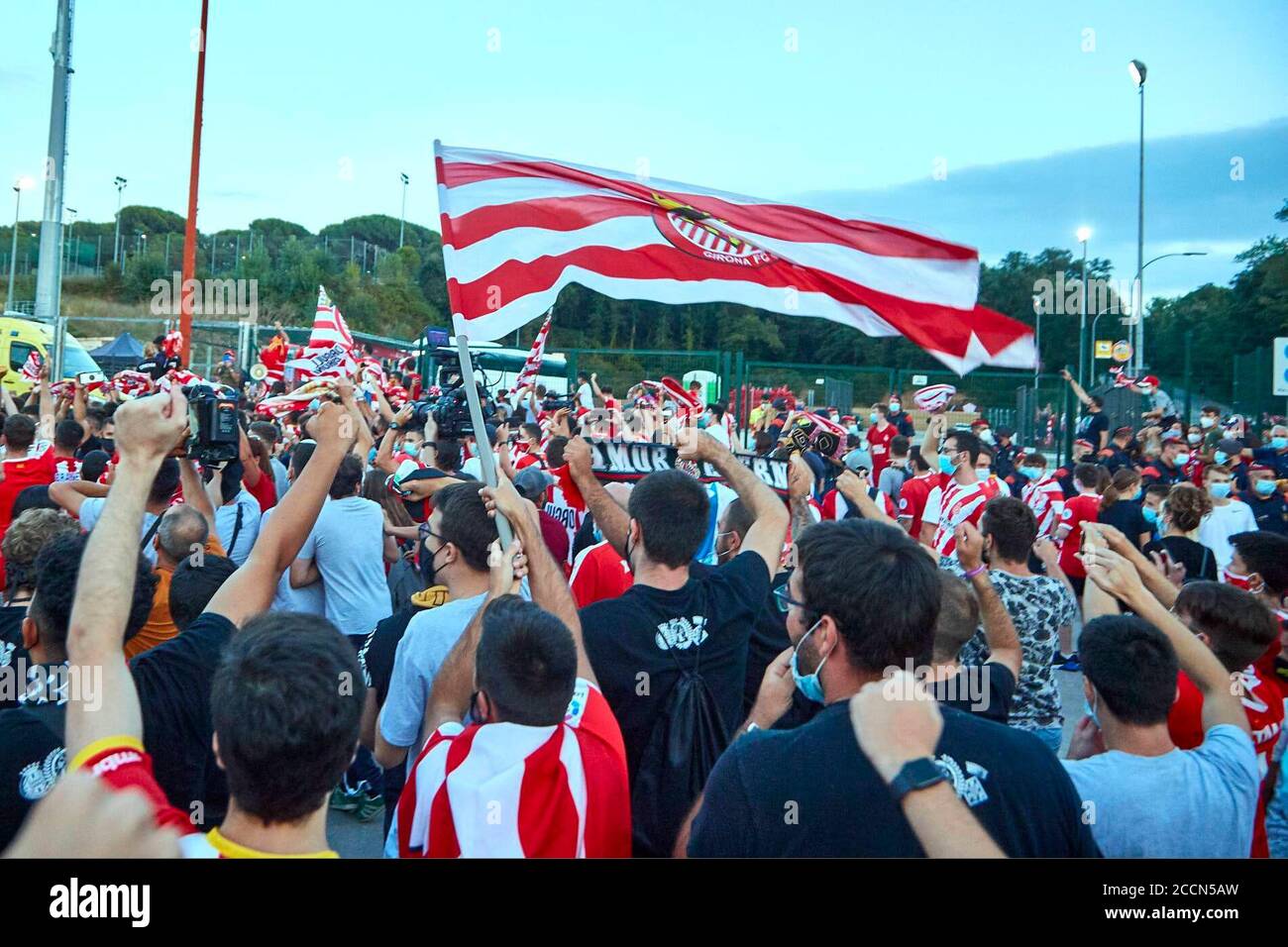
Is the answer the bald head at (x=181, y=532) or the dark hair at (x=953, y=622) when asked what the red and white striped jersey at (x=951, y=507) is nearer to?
the dark hair at (x=953, y=622)

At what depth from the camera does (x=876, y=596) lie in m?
2.29

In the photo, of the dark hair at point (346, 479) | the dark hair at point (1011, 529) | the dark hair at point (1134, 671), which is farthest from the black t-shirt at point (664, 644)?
the dark hair at point (346, 479)

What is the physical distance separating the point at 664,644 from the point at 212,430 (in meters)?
1.67

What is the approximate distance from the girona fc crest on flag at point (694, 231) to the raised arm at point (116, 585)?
2907 mm

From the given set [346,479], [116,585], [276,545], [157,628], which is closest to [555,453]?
[346,479]

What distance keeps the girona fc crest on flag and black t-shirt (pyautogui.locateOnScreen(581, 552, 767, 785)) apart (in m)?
1.91

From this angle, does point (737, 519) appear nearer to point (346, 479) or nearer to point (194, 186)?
point (346, 479)

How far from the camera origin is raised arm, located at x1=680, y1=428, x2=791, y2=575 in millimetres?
3707

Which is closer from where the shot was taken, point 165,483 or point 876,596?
point 876,596

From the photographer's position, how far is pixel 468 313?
13.7 ft

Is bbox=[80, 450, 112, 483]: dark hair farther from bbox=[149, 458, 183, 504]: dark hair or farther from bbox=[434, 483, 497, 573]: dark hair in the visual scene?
bbox=[434, 483, 497, 573]: dark hair

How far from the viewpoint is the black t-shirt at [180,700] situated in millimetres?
2842

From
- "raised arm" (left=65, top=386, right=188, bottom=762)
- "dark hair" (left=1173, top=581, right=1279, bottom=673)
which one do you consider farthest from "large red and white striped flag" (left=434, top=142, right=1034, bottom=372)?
"raised arm" (left=65, top=386, right=188, bottom=762)

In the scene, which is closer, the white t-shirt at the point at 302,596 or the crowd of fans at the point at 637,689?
the crowd of fans at the point at 637,689
